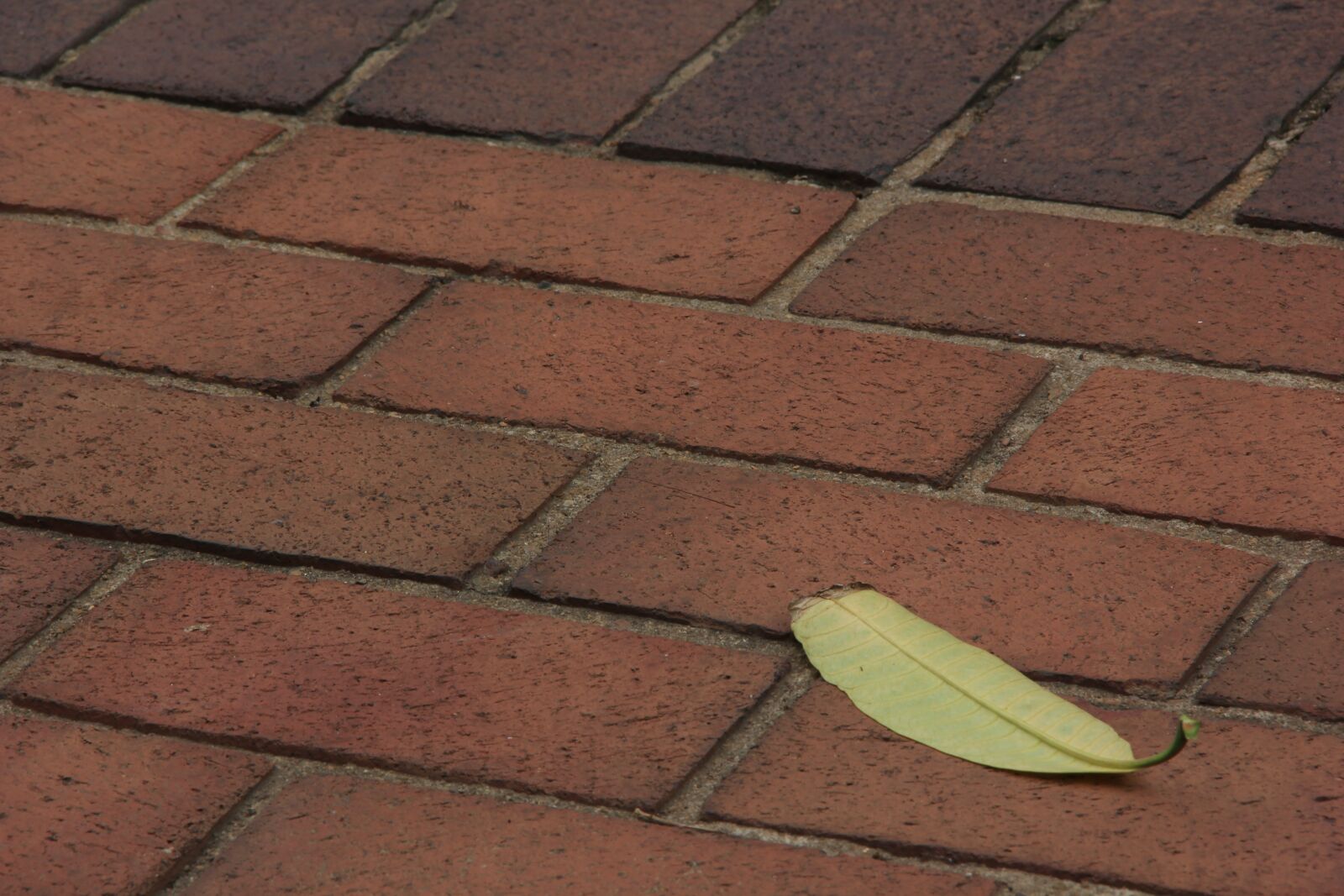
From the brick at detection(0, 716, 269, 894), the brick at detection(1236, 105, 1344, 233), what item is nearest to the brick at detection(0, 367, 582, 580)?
the brick at detection(0, 716, 269, 894)

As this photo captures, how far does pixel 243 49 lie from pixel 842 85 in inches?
31.4

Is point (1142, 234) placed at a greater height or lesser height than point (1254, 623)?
greater

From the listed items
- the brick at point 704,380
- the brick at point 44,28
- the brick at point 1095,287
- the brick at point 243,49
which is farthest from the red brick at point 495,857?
the brick at point 44,28

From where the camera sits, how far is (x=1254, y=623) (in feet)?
5.24

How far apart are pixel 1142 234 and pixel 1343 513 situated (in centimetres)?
50

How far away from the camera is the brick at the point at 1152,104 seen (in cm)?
220

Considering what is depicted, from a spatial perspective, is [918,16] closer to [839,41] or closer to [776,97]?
[839,41]

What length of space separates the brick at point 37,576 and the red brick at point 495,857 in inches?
13.0

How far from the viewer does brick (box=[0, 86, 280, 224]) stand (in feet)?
7.41

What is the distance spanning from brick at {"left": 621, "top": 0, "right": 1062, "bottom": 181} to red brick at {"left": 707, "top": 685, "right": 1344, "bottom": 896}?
933mm

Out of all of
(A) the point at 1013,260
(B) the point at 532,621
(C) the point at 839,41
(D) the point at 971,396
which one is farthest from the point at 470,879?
(C) the point at 839,41

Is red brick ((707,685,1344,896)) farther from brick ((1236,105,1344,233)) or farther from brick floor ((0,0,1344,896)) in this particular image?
brick ((1236,105,1344,233))

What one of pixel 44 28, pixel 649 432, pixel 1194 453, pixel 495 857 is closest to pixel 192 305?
pixel 649 432

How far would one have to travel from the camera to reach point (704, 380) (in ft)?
6.32
